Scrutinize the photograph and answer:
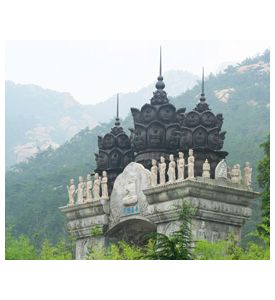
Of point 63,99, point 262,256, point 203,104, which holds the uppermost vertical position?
point 63,99

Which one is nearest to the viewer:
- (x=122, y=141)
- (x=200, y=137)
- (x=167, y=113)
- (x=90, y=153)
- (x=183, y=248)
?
(x=183, y=248)

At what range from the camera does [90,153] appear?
191ft

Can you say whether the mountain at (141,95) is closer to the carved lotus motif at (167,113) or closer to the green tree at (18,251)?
the carved lotus motif at (167,113)

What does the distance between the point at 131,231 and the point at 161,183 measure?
251cm

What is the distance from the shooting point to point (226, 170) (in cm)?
2583

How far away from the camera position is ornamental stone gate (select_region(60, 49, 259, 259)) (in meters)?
25.5

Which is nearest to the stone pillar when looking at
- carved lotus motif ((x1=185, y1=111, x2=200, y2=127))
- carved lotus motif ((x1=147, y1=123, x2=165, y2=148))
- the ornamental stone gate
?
the ornamental stone gate

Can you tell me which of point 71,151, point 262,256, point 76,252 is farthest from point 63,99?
point 262,256

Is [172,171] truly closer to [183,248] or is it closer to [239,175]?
[239,175]

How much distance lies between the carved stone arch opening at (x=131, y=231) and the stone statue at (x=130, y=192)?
1.38 feet

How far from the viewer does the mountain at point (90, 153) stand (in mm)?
46750

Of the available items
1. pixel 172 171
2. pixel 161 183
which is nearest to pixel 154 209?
pixel 161 183

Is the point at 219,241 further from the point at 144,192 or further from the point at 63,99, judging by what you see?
the point at 63,99

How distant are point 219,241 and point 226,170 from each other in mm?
1788
